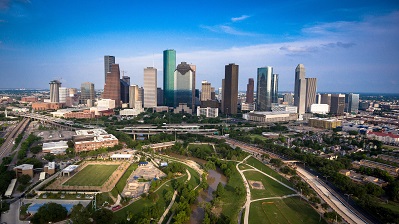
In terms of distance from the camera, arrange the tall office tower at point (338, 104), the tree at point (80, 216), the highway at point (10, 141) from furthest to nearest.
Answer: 1. the tall office tower at point (338, 104)
2. the highway at point (10, 141)
3. the tree at point (80, 216)

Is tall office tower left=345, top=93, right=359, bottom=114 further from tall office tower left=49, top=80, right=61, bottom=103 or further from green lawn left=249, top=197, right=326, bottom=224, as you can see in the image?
tall office tower left=49, top=80, right=61, bottom=103

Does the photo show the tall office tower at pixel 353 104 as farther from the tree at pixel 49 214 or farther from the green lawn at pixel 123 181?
the tree at pixel 49 214

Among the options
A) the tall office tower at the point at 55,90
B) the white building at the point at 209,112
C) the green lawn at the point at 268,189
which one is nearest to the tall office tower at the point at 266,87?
the white building at the point at 209,112

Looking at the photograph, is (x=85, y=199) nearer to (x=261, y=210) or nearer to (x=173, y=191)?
(x=173, y=191)

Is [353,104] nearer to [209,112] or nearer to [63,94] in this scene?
[209,112]

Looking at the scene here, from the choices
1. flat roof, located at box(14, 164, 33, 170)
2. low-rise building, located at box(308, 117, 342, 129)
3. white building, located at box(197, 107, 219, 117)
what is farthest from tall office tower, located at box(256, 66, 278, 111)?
flat roof, located at box(14, 164, 33, 170)

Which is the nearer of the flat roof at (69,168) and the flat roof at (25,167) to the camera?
the flat roof at (25,167)

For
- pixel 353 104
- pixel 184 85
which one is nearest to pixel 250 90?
pixel 184 85
